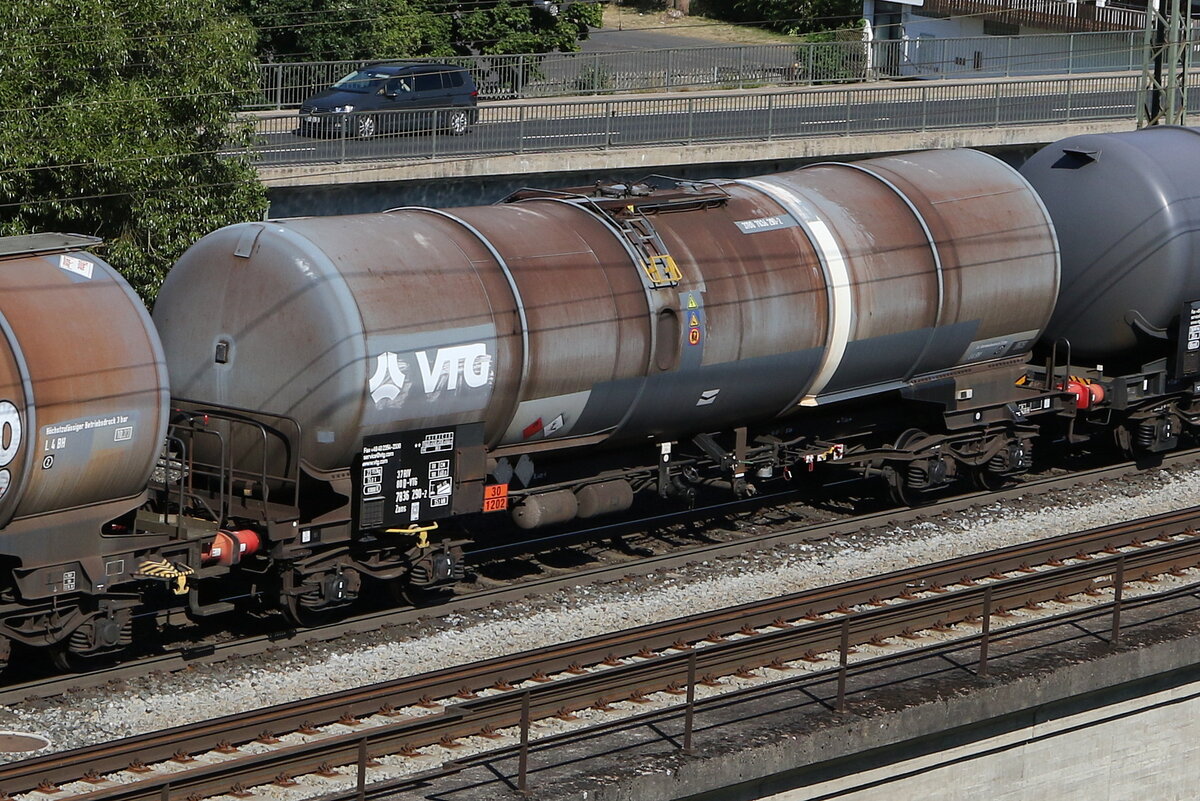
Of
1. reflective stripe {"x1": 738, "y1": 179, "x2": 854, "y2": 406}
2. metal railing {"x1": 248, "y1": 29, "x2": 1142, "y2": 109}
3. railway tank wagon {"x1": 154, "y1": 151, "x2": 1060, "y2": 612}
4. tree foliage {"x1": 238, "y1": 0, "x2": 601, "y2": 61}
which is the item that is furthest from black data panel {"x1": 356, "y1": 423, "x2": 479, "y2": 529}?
tree foliage {"x1": 238, "y1": 0, "x2": 601, "y2": 61}

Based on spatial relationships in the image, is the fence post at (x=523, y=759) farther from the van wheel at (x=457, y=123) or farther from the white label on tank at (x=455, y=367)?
the van wheel at (x=457, y=123)

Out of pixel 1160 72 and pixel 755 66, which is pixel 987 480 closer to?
pixel 1160 72

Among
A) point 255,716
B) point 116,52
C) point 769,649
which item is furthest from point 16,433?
point 116,52

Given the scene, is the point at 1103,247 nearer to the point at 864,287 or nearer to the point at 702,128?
the point at 864,287

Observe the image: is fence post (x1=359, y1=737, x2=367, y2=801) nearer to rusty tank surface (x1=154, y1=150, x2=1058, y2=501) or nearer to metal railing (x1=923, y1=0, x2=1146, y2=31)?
rusty tank surface (x1=154, y1=150, x2=1058, y2=501)

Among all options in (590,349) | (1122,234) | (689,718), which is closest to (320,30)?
(1122,234)

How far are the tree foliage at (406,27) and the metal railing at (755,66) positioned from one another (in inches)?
78.8

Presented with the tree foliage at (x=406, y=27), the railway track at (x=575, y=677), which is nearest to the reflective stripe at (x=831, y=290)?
the railway track at (x=575, y=677)

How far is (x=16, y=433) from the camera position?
13359mm

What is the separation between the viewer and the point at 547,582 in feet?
58.3

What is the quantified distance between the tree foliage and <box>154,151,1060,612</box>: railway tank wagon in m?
21.1

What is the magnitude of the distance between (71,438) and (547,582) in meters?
5.60

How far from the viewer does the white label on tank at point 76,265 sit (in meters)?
14.3

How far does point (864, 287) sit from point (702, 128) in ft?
45.7
